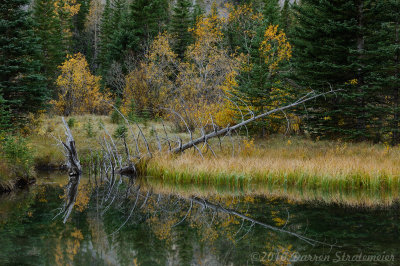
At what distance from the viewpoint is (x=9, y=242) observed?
471 cm

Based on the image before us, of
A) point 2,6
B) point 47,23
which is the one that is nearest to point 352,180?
point 2,6

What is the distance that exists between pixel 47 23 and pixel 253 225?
34.7m

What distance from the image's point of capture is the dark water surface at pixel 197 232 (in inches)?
159

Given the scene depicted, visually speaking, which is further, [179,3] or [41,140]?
[179,3]

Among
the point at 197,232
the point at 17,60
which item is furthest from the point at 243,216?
the point at 17,60

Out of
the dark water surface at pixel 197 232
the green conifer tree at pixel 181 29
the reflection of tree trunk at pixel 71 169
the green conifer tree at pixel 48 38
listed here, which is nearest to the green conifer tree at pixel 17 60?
the reflection of tree trunk at pixel 71 169

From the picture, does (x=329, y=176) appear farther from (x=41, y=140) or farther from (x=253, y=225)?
(x=41, y=140)

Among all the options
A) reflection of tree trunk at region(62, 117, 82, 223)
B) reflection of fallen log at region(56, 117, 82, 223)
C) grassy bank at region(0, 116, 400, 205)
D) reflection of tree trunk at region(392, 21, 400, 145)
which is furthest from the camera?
reflection of tree trunk at region(392, 21, 400, 145)

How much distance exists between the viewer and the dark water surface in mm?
4039

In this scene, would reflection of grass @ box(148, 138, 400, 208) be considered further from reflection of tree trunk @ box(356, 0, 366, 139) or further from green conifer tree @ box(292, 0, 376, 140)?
green conifer tree @ box(292, 0, 376, 140)

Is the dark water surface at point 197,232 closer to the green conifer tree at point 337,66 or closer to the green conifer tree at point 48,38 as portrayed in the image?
the green conifer tree at point 337,66

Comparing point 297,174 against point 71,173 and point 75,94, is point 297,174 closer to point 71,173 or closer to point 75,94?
point 71,173

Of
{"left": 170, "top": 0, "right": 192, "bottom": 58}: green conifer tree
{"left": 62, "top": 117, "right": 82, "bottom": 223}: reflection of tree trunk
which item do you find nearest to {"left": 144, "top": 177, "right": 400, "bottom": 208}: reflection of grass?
{"left": 62, "top": 117, "right": 82, "bottom": 223}: reflection of tree trunk

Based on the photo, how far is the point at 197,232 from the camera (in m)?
5.17
